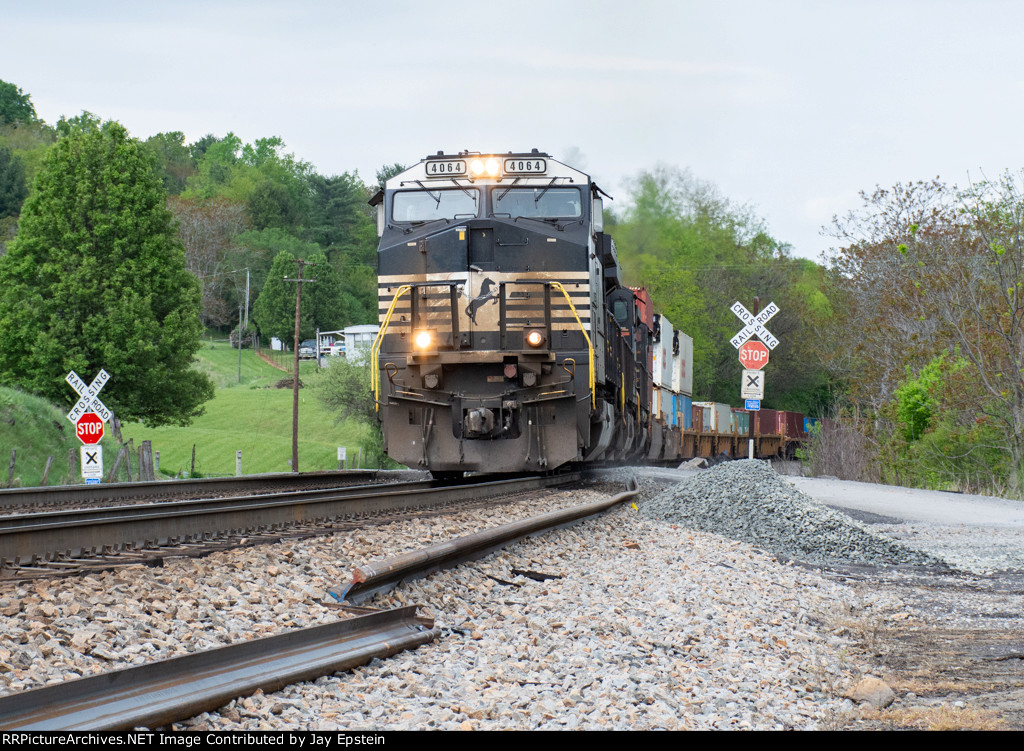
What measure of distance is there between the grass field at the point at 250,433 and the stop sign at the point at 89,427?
17.5m

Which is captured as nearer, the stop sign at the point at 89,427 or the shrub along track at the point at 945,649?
the shrub along track at the point at 945,649

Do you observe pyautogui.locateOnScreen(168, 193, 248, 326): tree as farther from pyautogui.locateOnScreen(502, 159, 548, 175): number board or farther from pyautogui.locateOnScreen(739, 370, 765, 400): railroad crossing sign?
pyautogui.locateOnScreen(502, 159, 548, 175): number board

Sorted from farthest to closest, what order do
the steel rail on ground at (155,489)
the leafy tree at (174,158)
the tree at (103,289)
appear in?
the leafy tree at (174,158) < the tree at (103,289) < the steel rail on ground at (155,489)

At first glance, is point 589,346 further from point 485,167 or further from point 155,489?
point 155,489

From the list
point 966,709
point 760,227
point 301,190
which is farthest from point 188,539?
point 301,190

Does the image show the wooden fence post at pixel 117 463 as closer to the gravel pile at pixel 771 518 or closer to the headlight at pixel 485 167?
the headlight at pixel 485 167

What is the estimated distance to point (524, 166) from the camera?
41.7 feet

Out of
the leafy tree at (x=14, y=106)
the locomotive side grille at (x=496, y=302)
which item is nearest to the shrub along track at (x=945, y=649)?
the locomotive side grille at (x=496, y=302)

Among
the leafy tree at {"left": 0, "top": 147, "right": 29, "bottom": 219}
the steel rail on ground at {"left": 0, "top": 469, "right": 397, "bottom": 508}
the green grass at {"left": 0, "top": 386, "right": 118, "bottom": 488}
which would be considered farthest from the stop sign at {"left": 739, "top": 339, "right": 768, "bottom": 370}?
the leafy tree at {"left": 0, "top": 147, "right": 29, "bottom": 219}

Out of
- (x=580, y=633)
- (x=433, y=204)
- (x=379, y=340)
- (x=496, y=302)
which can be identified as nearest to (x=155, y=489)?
(x=379, y=340)

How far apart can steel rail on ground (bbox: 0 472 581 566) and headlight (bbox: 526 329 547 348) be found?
6.48 ft

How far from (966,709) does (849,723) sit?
0.59 meters

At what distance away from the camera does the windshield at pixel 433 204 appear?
12.7 metres

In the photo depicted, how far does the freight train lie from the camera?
39.7 feet
